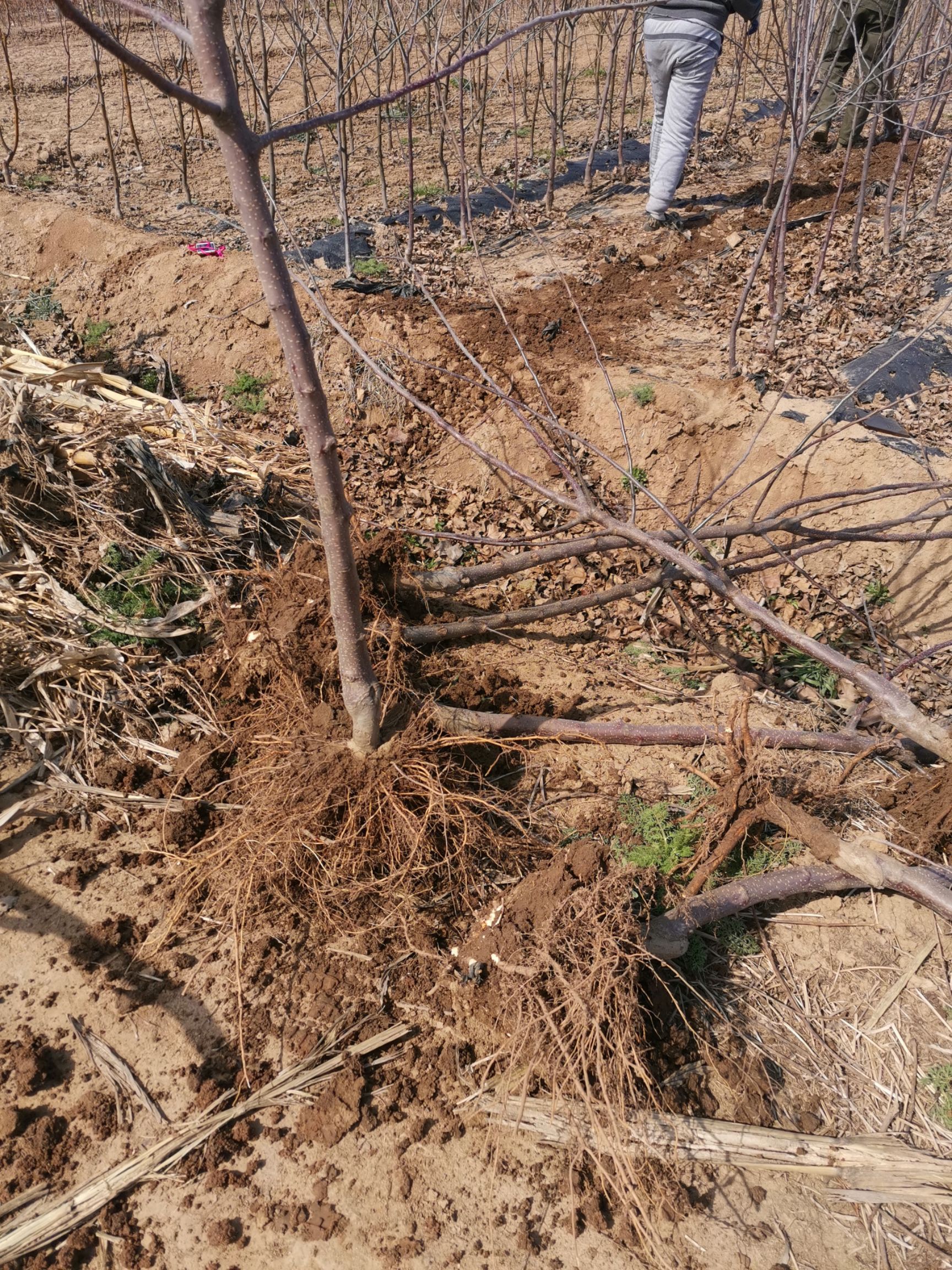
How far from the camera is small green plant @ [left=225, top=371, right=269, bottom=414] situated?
15.2 ft

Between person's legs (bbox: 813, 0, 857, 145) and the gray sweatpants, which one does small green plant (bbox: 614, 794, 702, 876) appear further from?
person's legs (bbox: 813, 0, 857, 145)

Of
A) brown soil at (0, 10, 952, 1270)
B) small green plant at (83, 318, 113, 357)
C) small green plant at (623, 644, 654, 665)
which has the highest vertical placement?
small green plant at (83, 318, 113, 357)

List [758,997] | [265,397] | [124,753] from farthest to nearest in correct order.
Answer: [265,397] → [124,753] → [758,997]

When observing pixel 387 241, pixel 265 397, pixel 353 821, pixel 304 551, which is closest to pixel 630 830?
pixel 353 821

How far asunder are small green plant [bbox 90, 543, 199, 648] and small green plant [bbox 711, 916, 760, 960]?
7.09 ft

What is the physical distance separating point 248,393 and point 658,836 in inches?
139

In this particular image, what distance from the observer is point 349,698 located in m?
2.33

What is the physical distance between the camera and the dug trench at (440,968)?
1834 mm

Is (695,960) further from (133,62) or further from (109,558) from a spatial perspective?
(109,558)

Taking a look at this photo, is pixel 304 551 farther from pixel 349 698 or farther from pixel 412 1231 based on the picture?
pixel 412 1231

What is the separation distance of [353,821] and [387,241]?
460 cm

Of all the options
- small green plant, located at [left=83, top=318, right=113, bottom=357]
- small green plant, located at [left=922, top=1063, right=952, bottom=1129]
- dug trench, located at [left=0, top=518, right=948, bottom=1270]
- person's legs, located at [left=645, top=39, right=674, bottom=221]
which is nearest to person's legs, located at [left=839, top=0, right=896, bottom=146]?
person's legs, located at [left=645, top=39, right=674, bottom=221]

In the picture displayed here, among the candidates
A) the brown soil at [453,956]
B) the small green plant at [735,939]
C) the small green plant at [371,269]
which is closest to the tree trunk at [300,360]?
the brown soil at [453,956]

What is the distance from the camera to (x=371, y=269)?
17.0 ft
